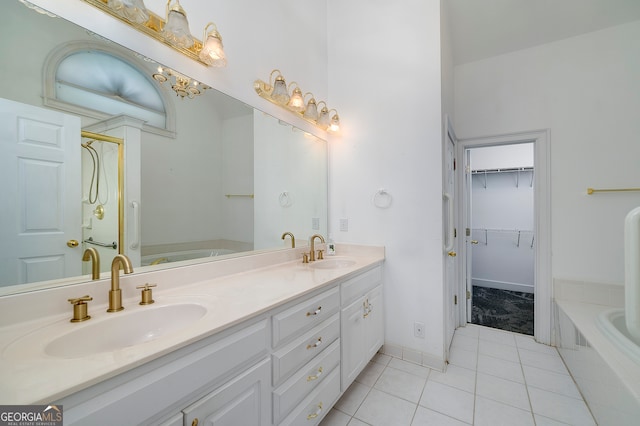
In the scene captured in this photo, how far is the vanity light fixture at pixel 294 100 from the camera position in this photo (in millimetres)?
1711

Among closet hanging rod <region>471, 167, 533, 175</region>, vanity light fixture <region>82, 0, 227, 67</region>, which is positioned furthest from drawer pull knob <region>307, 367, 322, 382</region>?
closet hanging rod <region>471, 167, 533, 175</region>

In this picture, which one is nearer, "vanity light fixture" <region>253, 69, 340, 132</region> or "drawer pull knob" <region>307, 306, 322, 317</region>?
"drawer pull knob" <region>307, 306, 322, 317</region>

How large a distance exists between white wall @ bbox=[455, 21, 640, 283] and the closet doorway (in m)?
1.17

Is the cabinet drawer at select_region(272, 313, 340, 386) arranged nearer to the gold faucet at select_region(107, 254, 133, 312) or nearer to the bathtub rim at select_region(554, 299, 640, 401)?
the gold faucet at select_region(107, 254, 133, 312)

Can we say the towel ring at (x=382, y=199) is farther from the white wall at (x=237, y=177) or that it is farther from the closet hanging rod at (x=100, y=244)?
the closet hanging rod at (x=100, y=244)

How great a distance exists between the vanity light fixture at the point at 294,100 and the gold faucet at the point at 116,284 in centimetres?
129

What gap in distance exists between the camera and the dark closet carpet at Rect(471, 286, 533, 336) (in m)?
2.70

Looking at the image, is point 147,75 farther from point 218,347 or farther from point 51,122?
point 218,347

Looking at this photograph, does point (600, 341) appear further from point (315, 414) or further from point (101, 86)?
point (101, 86)

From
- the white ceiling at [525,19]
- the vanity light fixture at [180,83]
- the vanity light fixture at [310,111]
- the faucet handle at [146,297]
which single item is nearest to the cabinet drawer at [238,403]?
the faucet handle at [146,297]

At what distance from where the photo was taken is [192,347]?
741mm

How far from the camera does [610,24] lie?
2088 mm

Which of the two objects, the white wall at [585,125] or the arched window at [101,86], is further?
the white wall at [585,125]

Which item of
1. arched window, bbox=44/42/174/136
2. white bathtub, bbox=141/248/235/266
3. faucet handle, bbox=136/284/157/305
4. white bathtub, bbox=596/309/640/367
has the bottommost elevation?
white bathtub, bbox=596/309/640/367
